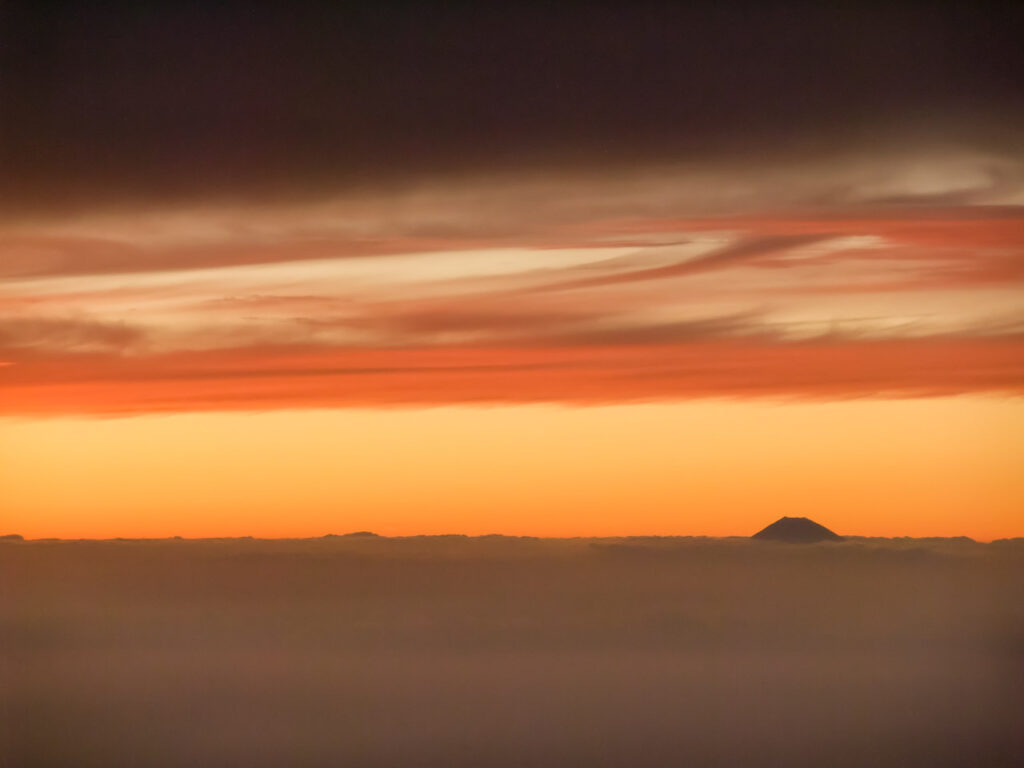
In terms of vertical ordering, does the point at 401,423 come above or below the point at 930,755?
above

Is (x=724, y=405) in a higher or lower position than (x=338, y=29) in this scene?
lower

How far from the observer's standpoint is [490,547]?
166 inches

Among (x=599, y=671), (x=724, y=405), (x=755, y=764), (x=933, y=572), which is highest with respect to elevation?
(x=724, y=405)

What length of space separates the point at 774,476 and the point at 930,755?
110 centimetres

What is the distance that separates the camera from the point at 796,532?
4.14 m

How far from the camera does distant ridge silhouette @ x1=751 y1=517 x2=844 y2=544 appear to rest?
4.11m

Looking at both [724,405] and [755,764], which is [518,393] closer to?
[724,405]

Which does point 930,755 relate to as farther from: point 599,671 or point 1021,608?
point 599,671

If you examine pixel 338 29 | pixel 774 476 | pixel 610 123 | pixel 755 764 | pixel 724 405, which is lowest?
pixel 755 764

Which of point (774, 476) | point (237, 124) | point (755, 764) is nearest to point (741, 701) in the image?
point (755, 764)

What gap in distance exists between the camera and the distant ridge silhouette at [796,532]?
13.5 feet

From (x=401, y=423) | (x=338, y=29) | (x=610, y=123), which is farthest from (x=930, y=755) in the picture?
(x=338, y=29)

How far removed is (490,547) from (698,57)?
1.93 m

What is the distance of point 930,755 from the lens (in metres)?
4.06
